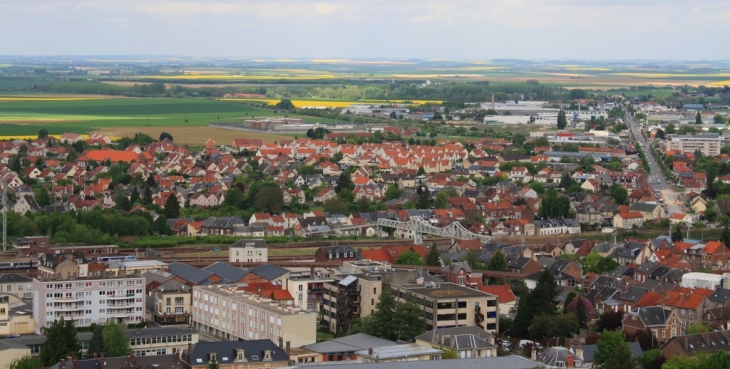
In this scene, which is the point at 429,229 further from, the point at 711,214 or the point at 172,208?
the point at 711,214

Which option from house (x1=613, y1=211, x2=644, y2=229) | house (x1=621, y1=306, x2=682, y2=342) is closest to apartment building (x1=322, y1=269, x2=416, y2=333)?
house (x1=621, y1=306, x2=682, y2=342)

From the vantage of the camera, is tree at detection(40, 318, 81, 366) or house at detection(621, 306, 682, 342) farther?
house at detection(621, 306, 682, 342)

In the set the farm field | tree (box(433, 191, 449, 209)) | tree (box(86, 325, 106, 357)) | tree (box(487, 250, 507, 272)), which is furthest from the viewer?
the farm field

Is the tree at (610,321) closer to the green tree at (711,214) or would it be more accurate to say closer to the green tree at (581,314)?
the green tree at (581,314)

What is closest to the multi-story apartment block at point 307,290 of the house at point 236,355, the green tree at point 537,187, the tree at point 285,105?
the house at point 236,355

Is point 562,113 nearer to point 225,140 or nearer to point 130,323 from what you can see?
point 225,140

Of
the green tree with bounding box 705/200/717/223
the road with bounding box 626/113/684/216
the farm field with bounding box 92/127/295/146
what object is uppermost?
the green tree with bounding box 705/200/717/223

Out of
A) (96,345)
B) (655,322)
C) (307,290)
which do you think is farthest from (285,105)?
(96,345)

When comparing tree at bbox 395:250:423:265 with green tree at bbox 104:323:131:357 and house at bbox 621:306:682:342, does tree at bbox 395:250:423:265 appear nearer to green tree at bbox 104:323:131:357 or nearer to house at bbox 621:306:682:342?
house at bbox 621:306:682:342
